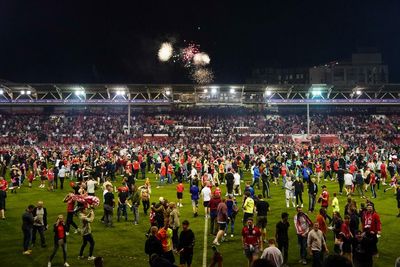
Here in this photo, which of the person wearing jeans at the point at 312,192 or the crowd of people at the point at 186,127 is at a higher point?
the crowd of people at the point at 186,127

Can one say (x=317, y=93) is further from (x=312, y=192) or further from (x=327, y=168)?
(x=312, y=192)

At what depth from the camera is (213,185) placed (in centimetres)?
2392

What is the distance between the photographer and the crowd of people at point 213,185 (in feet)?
38.4

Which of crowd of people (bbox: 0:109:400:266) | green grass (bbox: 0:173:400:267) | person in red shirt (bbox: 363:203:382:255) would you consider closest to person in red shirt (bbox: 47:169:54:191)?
crowd of people (bbox: 0:109:400:266)

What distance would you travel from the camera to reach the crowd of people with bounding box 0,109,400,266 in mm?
11711

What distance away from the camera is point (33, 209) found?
45.9 ft

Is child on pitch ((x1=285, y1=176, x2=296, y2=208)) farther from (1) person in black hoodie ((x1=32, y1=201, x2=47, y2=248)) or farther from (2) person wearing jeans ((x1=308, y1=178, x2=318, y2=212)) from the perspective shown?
(1) person in black hoodie ((x1=32, y1=201, x2=47, y2=248))

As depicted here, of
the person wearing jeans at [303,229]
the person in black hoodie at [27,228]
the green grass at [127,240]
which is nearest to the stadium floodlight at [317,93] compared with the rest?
the green grass at [127,240]

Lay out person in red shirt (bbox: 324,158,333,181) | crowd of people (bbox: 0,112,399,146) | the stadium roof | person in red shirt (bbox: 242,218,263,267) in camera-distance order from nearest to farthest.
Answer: person in red shirt (bbox: 242,218,263,267)
person in red shirt (bbox: 324,158,333,181)
crowd of people (bbox: 0,112,399,146)
the stadium roof

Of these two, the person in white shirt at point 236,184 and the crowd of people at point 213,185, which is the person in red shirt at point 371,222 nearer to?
the crowd of people at point 213,185

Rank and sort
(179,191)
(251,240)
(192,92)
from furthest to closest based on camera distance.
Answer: (192,92), (179,191), (251,240)

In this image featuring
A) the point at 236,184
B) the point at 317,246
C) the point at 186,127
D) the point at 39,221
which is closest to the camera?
the point at 317,246

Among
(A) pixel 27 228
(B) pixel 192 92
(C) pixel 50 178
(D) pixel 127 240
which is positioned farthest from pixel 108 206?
(B) pixel 192 92

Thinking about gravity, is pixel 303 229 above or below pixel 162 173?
below
